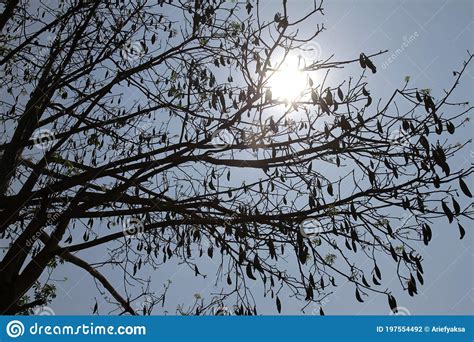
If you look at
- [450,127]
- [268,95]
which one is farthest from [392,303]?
[268,95]

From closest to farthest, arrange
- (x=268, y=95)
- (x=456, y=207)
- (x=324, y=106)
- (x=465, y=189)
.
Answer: (x=465, y=189) < (x=456, y=207) < (x=324, y=106) < (x=268, y=95)

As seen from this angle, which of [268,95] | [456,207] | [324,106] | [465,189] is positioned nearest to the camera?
[465,189]

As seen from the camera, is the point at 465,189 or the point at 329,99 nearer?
the point at 465,189

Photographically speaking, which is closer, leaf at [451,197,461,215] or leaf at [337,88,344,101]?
leaf at [451,197,461,215]

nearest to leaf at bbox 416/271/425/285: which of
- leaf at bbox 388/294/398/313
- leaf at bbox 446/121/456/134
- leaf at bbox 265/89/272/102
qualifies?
leaf at bbox 388/294/398/313

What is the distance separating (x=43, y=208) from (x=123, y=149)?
1.70 metres

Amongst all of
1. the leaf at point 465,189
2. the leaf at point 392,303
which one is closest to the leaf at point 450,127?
the leaf at point 465,189

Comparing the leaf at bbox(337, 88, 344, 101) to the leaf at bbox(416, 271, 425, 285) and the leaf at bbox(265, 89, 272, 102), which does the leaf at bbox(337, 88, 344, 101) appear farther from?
the leaf at bbox(416, 271, 425, 285)

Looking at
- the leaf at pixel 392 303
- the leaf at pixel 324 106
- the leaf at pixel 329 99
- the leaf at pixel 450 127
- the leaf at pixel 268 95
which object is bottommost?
the leaf at pixel 392 303

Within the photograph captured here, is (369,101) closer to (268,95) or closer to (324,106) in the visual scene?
(324,106)

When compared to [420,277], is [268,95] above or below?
above

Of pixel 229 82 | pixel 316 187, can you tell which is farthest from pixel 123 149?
pixel 316 187

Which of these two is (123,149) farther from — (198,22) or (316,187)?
(316,187)

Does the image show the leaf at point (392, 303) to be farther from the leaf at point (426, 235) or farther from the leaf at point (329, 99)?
the leaf at point (329, 99)
